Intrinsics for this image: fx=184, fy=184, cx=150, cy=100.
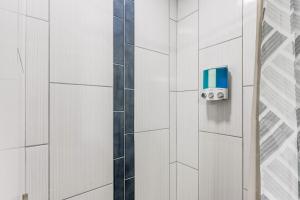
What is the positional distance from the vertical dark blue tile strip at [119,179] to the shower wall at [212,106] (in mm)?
426

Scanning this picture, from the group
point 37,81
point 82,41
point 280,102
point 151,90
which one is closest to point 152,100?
point 151,90

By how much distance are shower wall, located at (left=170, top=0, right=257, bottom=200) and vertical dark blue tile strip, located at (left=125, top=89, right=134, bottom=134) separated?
13.9 inches

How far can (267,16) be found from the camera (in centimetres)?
38

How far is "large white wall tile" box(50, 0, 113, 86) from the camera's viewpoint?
0.83m

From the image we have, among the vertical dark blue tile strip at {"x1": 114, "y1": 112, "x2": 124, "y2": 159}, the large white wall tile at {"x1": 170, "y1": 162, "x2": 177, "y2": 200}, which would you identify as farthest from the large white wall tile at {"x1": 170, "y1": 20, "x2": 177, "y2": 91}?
the large white wall tile at {"x1": 170, "y1": 162, "x2": 177, "y2": 200}

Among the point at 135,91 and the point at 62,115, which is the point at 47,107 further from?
the point at 135,91

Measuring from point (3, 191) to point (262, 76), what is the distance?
508 mm

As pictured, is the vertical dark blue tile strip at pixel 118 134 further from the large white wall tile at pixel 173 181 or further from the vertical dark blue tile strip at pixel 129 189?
the large white wall tile at pixel 173 181

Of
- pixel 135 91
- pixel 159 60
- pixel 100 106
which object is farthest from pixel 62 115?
pixel 159 60

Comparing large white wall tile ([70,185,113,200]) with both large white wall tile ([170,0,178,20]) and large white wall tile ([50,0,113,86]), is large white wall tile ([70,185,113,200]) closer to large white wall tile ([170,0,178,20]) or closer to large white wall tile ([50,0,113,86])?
large white wall tile ([50,0,113,86])

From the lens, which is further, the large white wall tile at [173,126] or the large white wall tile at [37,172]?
the large white wall tile at [173,126]

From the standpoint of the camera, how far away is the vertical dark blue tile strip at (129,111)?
1082mm

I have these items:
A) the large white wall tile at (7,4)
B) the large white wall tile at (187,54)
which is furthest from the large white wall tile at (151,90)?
the large white wall tile at (7,4)

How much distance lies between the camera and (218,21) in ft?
3.52
